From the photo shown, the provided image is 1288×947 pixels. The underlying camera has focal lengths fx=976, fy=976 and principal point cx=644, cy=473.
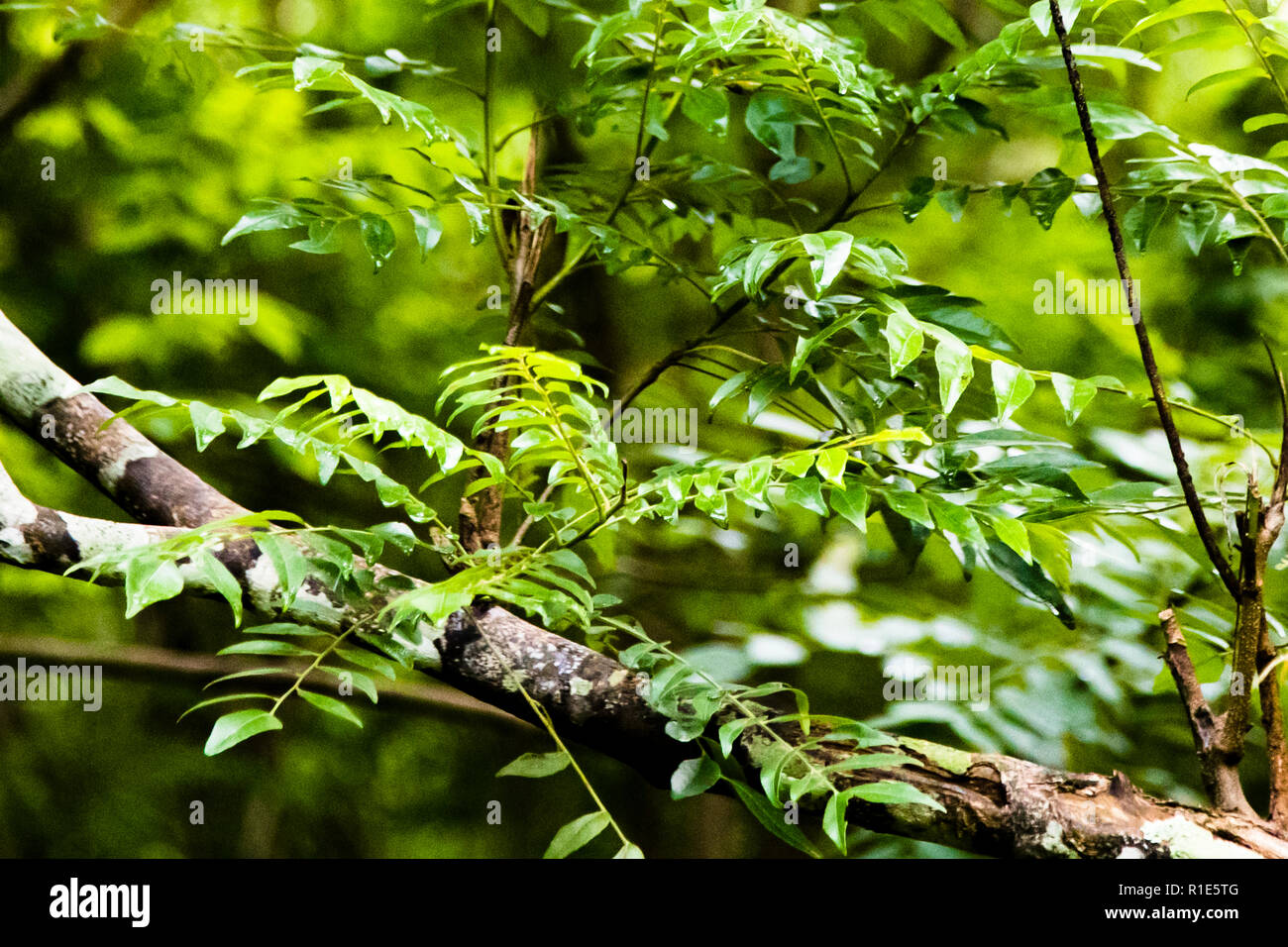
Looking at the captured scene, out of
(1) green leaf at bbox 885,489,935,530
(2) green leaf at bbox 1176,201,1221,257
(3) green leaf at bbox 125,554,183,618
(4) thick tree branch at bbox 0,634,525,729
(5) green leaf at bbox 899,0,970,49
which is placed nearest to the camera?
(3) green leaf at bbox 125,554,183,618

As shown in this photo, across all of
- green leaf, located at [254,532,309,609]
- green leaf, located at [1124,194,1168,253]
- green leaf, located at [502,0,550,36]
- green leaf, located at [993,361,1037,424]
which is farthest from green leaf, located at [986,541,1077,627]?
green leaf, located at [502,0,550,36]

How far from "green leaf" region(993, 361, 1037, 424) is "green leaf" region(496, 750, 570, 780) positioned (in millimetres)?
396

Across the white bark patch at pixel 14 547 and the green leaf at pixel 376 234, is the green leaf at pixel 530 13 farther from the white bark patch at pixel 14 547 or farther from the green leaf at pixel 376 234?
the white bark patch at pixel 14 547

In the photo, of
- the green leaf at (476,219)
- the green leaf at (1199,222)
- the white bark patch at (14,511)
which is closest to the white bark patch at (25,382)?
the white bark patch at (14,511)

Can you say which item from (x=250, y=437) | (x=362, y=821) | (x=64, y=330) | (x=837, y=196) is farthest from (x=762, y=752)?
(x=362, y=821)

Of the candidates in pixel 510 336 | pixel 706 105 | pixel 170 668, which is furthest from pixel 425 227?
pixel 170 668

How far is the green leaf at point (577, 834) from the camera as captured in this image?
2.25 ft

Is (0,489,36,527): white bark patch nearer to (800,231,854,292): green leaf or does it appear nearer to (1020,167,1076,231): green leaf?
(800,231,854,292): green leaf

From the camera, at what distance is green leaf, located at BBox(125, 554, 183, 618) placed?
1.89 ft

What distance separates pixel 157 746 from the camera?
1811 mm

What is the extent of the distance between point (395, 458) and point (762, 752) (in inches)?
41.8

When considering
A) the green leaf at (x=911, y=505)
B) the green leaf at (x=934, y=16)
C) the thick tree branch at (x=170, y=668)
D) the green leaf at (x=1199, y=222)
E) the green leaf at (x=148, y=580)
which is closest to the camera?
the green leaf at (x=148, y=580)

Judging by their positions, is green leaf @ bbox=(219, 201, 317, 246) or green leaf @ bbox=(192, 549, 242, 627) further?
green leaf @ bbox=(219, 201, 317, 246)

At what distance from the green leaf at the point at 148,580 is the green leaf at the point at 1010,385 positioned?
20.4 inches
